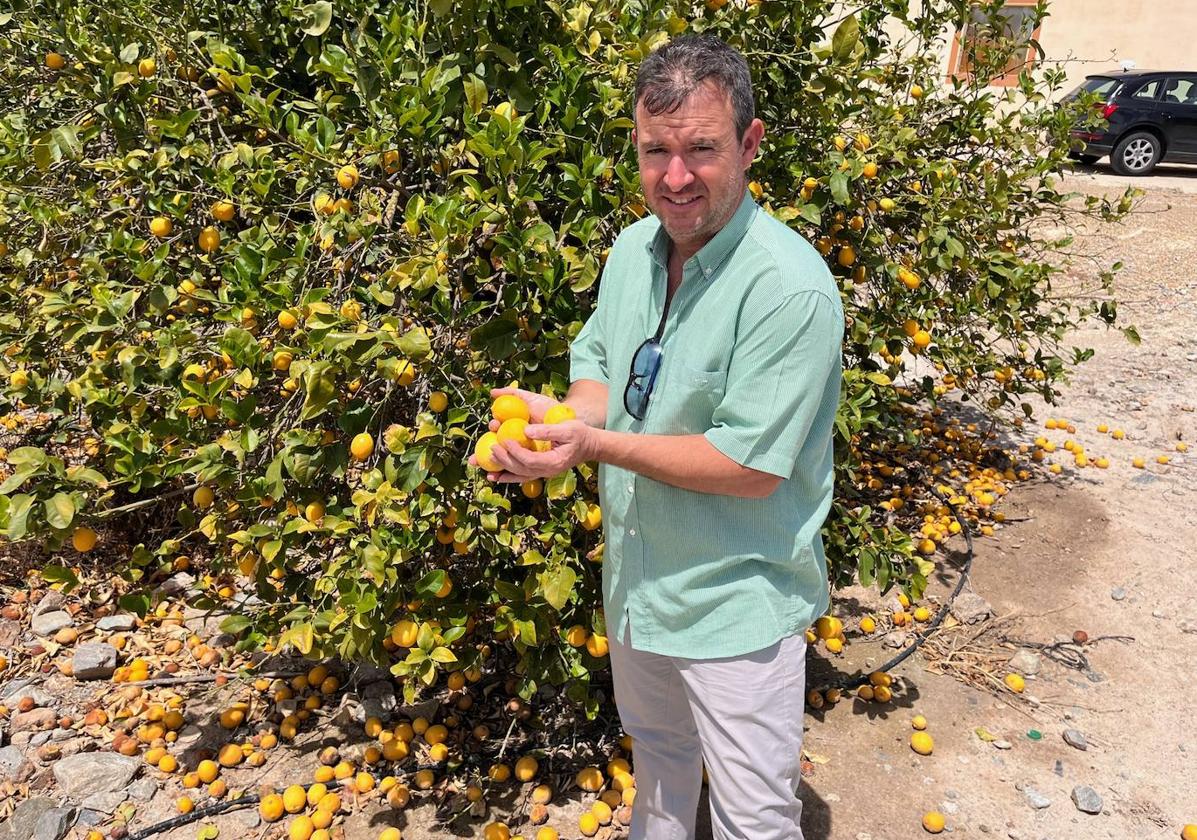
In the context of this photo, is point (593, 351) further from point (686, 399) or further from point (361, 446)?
point (361, 446)

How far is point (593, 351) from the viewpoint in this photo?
2.21 meters

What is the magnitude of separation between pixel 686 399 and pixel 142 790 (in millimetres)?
2358

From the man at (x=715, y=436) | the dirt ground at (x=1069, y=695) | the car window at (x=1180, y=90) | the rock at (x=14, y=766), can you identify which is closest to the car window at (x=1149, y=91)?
the car window at (x=1180, y=90)

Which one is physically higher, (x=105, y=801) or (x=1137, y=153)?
(x=1137, y=153)

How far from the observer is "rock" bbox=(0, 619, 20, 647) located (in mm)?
3551

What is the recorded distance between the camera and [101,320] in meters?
2.50

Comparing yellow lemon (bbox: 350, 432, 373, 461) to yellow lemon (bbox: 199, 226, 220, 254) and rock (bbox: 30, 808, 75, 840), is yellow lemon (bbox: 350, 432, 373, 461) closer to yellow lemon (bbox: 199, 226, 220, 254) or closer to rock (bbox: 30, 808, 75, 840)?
yellow lemon (bbox: 199, 226, 220, 254)

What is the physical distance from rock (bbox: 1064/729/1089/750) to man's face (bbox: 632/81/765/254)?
2.46 m

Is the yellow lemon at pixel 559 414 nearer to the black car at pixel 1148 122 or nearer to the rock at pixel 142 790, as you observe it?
the rock at pixel 142 790

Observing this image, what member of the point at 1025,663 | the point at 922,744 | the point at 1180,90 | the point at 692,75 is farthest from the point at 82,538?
the point at 1180,90

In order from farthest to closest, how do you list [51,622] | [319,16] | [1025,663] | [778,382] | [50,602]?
[50,602], [51,622], [1025,663], [319,16], [778,382]

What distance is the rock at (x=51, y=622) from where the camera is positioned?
3.60 metres

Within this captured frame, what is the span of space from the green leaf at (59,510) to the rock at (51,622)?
6.22 feet

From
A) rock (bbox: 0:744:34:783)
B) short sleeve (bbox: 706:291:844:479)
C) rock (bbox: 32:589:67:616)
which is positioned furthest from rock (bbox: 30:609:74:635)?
short sleeve (bbox: 706:291:844:479)
